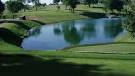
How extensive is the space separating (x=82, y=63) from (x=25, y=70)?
471 centimetres

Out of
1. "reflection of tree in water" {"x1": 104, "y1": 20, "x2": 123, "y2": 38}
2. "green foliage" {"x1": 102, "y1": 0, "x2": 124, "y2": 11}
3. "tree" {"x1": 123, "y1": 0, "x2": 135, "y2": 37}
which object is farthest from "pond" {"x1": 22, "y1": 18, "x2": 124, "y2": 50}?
"green foliage" {"x1": 102, "y1": 0, "x2": 124, "y2": 11}

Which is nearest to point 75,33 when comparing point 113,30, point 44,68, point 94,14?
point 113,30

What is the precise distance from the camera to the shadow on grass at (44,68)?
63.9 ft

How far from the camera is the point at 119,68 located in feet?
69.5

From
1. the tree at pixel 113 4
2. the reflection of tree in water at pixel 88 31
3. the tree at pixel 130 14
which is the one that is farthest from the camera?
the tree at pixel 113 4

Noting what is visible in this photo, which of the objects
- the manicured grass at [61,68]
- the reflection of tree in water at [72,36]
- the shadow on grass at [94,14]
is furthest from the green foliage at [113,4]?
the manicured grass at [61,68]

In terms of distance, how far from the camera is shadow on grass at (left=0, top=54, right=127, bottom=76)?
766 inches

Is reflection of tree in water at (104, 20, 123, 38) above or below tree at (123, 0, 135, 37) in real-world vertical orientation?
below

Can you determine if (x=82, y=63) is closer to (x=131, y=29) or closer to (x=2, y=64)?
(x=2, y=64)

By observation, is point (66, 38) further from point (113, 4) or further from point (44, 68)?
point (113, 4)

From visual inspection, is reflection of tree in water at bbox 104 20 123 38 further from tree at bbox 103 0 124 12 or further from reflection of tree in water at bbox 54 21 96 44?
tree at bbox 103 0 124 12

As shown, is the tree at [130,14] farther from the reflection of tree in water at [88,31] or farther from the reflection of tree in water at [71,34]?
the reflection of tree in water at [88,31]

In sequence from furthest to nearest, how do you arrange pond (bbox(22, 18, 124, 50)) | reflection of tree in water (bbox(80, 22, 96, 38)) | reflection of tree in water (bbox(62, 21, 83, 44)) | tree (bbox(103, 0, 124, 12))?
1. tree (bbox(103, 0, 124, 12))
2. reflection of tree in water (bbox(80, 22, 96, 38))
3. reflection of tree in water (bbox(62, 21, 83, 44))
4. pond (bbox(22, 18, 124, 50))

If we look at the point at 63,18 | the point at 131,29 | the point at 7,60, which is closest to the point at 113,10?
the point at 63,18
